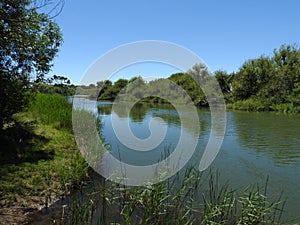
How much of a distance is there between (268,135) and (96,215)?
11.6m

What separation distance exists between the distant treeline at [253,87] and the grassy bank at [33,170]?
1996 centimetres

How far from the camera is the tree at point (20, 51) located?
16.6 feet

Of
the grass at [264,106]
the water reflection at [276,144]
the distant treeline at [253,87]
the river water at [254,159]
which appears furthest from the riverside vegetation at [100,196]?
the grass at [264,106]

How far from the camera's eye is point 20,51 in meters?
6.12

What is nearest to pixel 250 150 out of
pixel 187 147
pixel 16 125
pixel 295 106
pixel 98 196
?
pixel 187 147

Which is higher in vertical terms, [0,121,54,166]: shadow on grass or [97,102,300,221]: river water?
[0,121,54,166]: shadow on grass

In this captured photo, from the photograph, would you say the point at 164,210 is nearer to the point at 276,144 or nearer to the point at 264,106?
the point at 276,144

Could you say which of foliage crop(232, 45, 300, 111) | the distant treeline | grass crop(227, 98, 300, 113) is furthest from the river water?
foliage crop(232, 45, 300, 111)

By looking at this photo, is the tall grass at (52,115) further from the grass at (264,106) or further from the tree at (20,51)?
the grass at (264,106)

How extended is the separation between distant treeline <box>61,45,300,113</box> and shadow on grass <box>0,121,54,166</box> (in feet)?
65.5

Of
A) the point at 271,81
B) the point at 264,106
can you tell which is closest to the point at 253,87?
the point at 271,81

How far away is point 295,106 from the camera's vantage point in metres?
29.2

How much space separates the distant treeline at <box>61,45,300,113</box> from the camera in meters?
29.7

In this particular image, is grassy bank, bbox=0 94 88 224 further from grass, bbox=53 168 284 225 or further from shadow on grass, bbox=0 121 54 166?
grass, bbox=53 168 284 225
